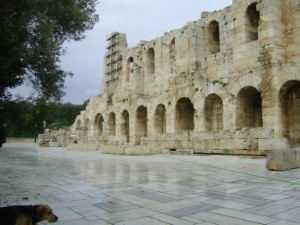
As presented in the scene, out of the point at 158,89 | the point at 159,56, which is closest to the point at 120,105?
the point at 158,89

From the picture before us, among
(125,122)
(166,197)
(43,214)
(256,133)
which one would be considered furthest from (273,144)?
(125,122)

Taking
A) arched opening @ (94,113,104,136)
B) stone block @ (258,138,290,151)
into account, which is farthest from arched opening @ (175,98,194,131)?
arched opening @ (94,113,104,136)

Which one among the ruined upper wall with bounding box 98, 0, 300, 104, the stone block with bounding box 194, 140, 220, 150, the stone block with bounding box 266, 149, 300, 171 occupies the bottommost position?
the stone block with bounding box 266, 149, 300, 171

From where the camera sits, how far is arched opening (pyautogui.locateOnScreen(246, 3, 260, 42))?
17844 millimetres

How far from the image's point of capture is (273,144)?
11609 millimetres

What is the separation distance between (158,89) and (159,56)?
2.95 metres

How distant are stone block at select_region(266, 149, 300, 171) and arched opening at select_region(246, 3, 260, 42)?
11.0 m

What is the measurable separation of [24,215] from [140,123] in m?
21.3

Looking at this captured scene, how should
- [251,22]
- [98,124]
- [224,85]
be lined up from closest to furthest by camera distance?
[224,85] → [251,22] → [98,124]

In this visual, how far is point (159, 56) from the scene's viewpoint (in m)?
25.4

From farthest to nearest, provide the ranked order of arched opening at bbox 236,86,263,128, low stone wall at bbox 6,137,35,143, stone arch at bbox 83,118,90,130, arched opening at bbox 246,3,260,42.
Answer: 1. low stone wall at bbox 6,137,35,143
2. stone arch at bbox 83,118,90,130
3. arched opening at bbox 246,3,260,42
4. arched opening at bbox 236,86,263,128

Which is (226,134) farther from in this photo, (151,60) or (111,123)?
(111,123)

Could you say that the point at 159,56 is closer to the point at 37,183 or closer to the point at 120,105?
the point at 120,105

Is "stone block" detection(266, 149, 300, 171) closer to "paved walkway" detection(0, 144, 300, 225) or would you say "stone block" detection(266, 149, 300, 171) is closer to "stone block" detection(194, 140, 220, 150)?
"paved walkway" detection(0, 144, 300, 225)
